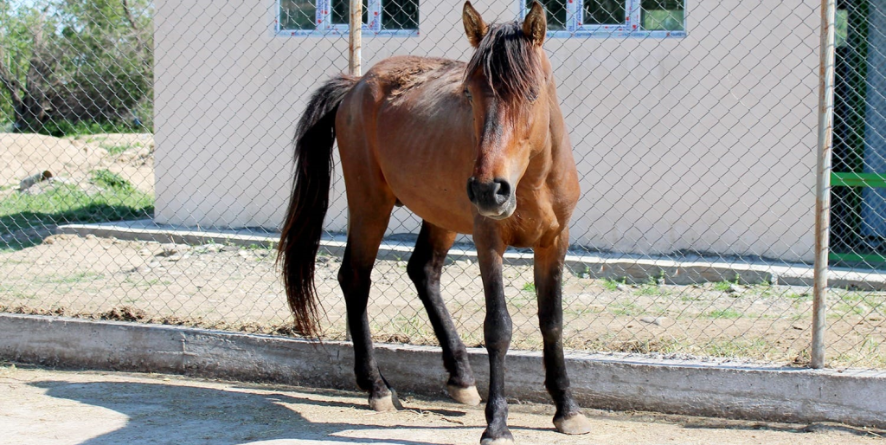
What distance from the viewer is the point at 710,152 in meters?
8.22

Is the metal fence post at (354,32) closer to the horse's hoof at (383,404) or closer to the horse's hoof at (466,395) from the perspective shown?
the horse's hoof at (383,404)

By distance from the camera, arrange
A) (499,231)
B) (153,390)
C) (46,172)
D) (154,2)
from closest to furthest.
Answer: (499,231) → (153,390) → (154,2) → (46,172)

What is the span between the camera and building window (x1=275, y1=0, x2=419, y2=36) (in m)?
9.07

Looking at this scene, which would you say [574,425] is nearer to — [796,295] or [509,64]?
[509,64]

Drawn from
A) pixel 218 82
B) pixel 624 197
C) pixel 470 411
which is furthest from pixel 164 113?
pixel 470 411

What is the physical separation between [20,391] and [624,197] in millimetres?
5982

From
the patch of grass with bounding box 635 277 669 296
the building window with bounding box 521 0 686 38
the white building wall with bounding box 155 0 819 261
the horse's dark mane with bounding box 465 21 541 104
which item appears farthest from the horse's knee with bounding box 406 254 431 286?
the building window with bounding box 521 0 686 38

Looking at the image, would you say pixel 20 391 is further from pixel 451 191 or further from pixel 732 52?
pixel 732 52

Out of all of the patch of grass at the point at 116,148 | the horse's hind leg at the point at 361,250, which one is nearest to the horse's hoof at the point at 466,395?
the horse's hind leg at the point at 361,250

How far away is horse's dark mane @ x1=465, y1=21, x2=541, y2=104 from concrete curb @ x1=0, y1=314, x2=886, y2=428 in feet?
5.81

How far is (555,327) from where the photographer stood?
4.03m

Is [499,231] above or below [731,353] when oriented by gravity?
above

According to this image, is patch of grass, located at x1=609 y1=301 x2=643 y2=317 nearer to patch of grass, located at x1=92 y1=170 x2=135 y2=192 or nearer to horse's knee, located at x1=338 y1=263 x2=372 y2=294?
horse's knee, located at x1=338 y1=263 x2=372 y2=294

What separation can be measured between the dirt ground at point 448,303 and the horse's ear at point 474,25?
215 centimetres
